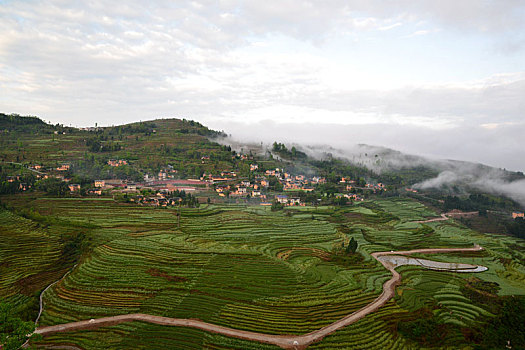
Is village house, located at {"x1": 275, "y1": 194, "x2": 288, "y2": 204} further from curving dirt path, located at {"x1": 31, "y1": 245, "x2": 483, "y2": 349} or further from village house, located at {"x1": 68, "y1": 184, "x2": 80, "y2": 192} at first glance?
curving dirt path, located at {"x1": 31, "y1": 245, "x2": 483, "y2": 349}

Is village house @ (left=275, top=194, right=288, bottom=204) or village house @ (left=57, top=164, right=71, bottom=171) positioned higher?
village house @ (left=57, top=164, right=71, bottom=171)

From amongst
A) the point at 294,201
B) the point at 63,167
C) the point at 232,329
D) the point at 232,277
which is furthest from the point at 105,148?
the point at 232,329

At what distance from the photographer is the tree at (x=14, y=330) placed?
24.0m

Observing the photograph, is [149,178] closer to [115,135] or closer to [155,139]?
[155,139]

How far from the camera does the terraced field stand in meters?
33.0

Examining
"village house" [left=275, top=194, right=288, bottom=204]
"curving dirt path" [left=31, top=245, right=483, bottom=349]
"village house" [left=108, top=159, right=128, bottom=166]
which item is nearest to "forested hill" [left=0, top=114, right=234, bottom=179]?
"village house" [left=108, top=159, right=128, bottom=166]

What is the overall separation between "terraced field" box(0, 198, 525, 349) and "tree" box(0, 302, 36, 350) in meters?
6.40

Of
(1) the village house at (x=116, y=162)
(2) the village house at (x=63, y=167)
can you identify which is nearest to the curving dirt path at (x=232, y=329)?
(2) the village house at (x=63, y=167)

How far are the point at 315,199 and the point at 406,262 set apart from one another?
55.0 metres

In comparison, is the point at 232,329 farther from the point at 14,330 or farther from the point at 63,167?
the point at 63,167

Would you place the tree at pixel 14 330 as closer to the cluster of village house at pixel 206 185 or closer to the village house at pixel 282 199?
the cluster of village house at pixel 206 185

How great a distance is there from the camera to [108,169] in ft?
397

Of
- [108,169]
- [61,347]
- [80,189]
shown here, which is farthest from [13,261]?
[108,169]

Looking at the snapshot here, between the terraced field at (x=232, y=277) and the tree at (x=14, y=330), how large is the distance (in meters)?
6.40
